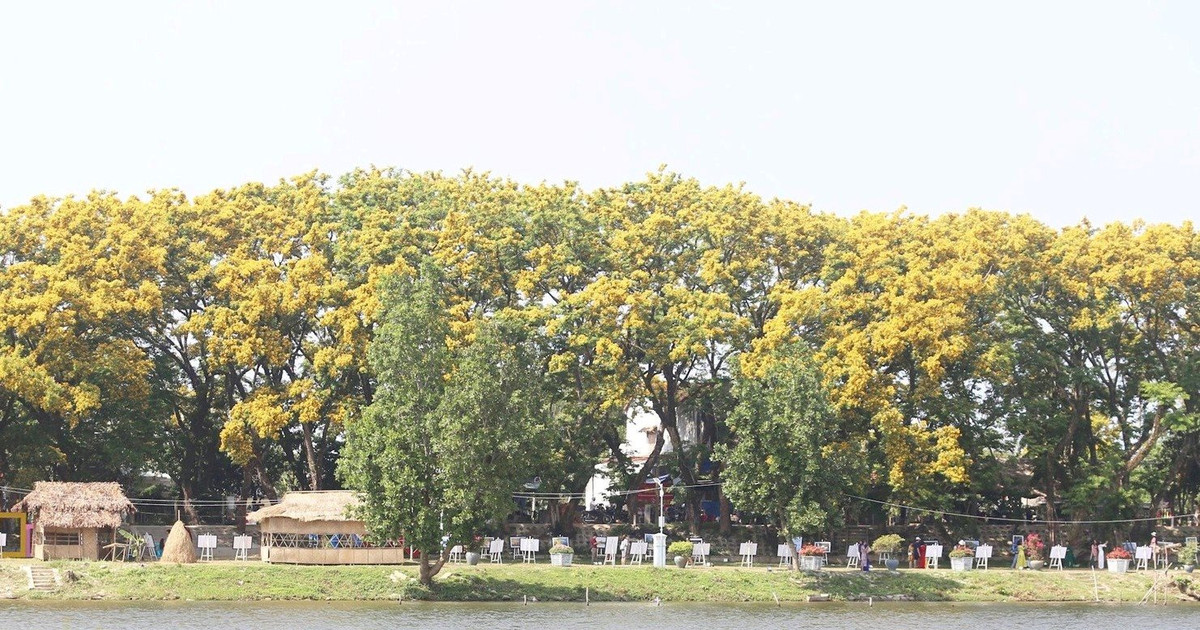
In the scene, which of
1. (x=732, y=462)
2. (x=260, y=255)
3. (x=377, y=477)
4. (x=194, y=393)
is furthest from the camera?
(x=194, y=393)

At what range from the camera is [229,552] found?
6178cm

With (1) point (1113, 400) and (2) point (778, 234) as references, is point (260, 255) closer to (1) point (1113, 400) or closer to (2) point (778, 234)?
(2) point (778, 234)

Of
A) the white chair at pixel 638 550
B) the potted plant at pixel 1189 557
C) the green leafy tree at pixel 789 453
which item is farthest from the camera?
the white chair at pixel 638 550

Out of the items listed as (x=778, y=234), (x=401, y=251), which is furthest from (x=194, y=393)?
(x=778, y=234)

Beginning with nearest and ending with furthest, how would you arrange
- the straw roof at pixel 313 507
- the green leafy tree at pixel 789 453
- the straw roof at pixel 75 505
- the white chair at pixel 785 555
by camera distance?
the green leafy tree at pixel 789 453 → the straw roof at pixel 75 505 → the straw roof at pixel 313 507 → the white chair at pixel 785 555

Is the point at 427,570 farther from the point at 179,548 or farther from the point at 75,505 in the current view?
the point at 75,505

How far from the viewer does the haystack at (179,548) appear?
54.4 m

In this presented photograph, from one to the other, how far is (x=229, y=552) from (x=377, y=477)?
13435 millimetres

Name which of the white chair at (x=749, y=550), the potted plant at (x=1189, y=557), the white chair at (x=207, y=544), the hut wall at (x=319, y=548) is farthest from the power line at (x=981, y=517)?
the white chair at (x=207, y=544)

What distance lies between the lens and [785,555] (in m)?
62.0

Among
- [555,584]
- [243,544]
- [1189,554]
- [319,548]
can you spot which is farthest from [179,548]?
[1189,554]

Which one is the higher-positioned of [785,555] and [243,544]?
[243,544]

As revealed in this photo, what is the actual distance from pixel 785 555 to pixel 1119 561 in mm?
11428

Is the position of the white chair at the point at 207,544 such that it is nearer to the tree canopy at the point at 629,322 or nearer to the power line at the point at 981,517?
the tree canopy at the point at 629,322
